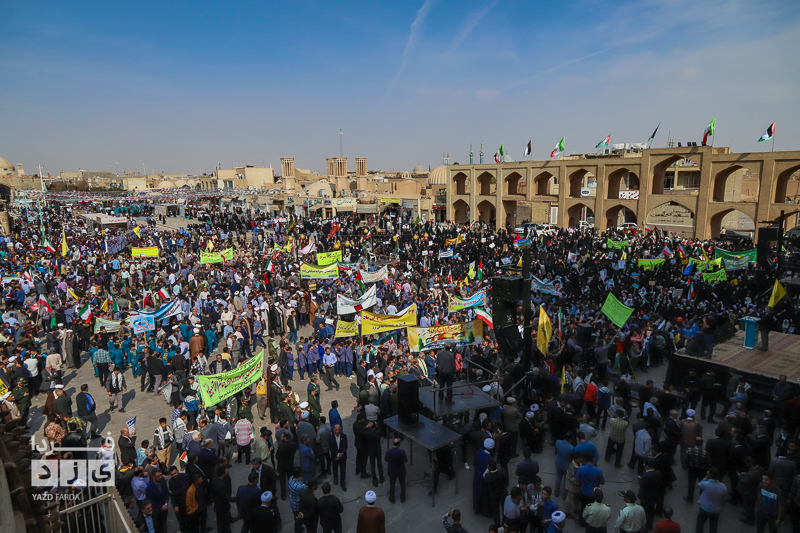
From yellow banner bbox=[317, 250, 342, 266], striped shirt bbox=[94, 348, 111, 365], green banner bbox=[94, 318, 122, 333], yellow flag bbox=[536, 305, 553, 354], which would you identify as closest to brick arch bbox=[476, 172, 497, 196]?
yellow banner bbox=[317, 250, 342, 266]

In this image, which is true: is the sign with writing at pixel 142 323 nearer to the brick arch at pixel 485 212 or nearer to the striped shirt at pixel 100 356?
the striped shirt at pixel 100 356

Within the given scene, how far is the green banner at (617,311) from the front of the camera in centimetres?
1191

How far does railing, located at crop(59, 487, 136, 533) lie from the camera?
472 centimetres

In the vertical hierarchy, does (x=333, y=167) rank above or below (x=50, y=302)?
above

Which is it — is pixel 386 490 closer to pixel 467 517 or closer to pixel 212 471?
pixel 467 517

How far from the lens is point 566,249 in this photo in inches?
1014

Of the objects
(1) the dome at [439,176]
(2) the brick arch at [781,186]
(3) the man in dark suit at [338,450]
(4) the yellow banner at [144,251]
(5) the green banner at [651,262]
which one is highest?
(1) the dome at [439,176]

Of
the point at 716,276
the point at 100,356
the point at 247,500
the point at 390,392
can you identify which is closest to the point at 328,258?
the point at 100,356

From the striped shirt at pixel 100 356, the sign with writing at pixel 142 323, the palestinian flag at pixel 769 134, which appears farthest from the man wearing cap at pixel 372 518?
the palestinian flag at pixel 769 134

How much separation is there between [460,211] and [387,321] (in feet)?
141

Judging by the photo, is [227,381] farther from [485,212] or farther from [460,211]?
[460,211]

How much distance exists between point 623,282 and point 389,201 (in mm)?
35291

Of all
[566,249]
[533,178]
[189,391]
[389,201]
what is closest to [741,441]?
[189,391]

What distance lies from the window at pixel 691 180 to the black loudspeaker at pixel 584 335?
45207 millimetres
